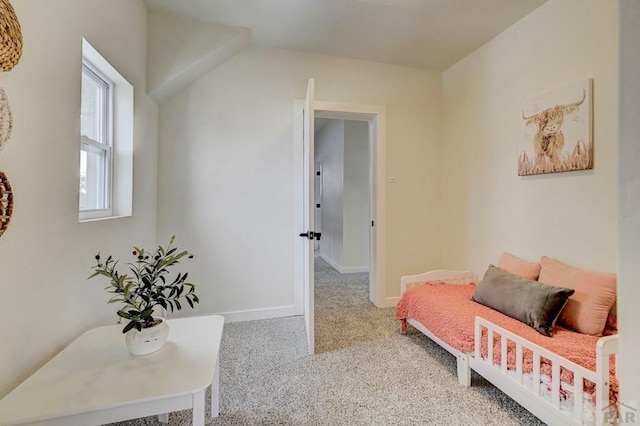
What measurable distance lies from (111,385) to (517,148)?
113 inches

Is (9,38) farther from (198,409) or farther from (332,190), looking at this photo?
(332,190)

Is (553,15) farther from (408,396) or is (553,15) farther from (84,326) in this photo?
(84,326)

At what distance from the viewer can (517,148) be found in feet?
7.61

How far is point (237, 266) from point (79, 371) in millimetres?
1723

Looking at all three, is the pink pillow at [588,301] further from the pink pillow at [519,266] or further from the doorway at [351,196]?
the doorway at [351,196]

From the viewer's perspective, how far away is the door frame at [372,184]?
110 inches

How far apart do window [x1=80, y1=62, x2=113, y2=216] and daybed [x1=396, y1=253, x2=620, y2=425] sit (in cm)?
234

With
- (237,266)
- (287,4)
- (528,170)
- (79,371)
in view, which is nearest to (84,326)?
(79,371)

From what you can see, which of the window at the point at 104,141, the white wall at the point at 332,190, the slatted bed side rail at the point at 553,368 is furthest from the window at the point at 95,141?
the white wall at the point at 332,190

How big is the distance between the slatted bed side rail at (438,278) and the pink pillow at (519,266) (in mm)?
367

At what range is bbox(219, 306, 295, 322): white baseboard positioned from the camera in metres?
2.68

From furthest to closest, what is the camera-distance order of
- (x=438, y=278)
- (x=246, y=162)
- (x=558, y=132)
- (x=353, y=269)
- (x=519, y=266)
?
(x=353, y=269) → (x=246, y=162) → (x=438, y=278) → (x=519, y=266) → (x=558, y=132)

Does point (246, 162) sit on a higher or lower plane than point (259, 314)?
higher

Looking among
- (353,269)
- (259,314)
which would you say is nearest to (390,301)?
(259,314)
